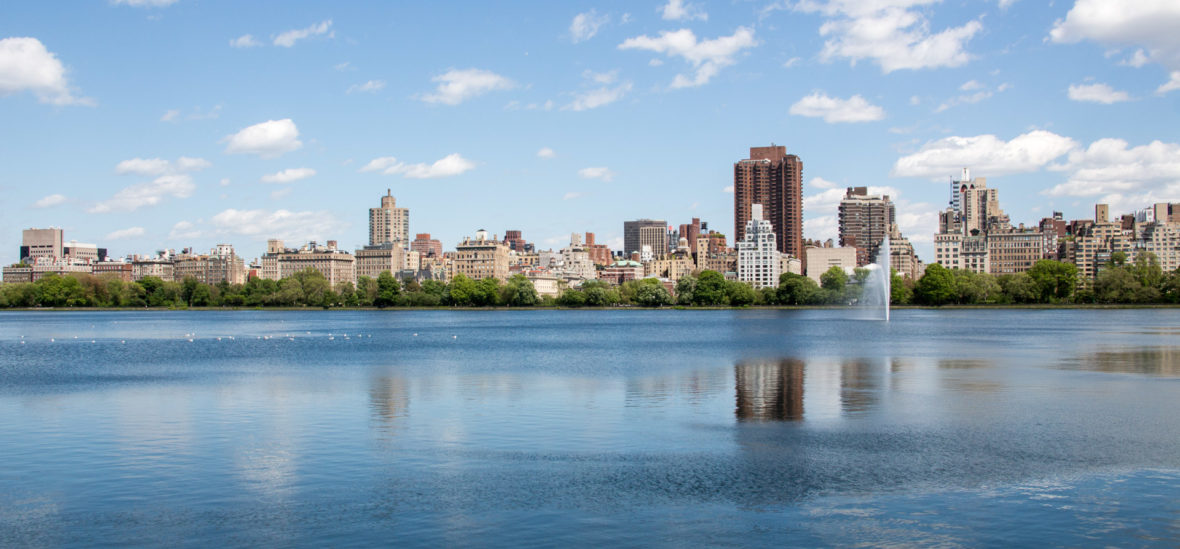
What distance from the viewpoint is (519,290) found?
644 feet

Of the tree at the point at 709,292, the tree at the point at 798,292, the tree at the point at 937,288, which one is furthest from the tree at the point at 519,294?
the tree at the point at 937,288

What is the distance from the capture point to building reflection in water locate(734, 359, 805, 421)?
1212 inches

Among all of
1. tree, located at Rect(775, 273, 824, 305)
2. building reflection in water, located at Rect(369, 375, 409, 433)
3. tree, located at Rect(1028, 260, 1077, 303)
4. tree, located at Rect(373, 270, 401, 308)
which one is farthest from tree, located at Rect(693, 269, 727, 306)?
building reflection in water, located at Rect(369, 375, 409, 433)

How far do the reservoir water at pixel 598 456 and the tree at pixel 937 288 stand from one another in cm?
12876

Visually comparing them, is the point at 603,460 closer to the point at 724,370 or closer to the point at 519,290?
the point at 724,370

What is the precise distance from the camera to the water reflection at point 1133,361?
4484 cm

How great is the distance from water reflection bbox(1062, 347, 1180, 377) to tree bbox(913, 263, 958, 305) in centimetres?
11675

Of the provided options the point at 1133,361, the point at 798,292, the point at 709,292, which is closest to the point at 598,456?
the point at 1133,361

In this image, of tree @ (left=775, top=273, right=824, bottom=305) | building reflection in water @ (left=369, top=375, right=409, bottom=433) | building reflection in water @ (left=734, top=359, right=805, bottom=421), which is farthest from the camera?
tree @ (left=775, top=273, right=824, bottom=305)

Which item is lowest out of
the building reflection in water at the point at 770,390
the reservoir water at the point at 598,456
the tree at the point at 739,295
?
the reservoir water at the point at 598,456

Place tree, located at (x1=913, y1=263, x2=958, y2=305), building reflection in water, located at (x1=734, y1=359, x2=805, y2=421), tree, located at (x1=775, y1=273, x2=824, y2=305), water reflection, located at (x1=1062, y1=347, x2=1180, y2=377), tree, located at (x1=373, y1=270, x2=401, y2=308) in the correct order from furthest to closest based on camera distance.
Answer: tree, located at (x1=373, y1=270, x2=401, y2=308)
tree, located at (x1=775, y1=273, x2=824, y2=305)
tree, located at (x1=913, y1=263, x2=958, y2=305)
water reflection, located at (x1=1062, y1=347, x2=1180, y2=377)
building reflection in water, located at (x1=734, y1=359, x2=805, y2=421)

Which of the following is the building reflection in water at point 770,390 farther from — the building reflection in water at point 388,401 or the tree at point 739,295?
the tree at point 739,295

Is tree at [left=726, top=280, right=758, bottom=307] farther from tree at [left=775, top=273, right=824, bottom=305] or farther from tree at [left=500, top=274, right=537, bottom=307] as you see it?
tree at [left=500, top=274, right=537, bottom=307]

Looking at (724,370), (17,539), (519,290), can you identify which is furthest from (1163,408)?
(519,290)
